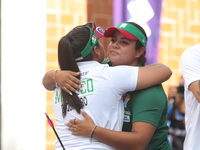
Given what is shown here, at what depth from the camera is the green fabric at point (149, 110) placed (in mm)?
2568

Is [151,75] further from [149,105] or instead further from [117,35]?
[117,35]

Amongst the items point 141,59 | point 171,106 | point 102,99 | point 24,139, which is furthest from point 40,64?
point 102,99

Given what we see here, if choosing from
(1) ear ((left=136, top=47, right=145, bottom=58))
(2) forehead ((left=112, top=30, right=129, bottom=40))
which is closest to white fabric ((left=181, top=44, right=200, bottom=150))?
(1) ear ((left=136, top=47, right=145, bottom=58))

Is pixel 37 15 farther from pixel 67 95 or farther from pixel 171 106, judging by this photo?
pixel 67 95

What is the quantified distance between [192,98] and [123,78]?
0.52 m

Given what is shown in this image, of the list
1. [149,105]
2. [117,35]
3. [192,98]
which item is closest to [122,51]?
[117,35]

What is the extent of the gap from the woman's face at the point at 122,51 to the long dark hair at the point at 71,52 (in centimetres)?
18

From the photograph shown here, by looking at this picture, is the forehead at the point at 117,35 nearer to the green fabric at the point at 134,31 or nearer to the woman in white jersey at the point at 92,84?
the green fabric at the point at 134,31

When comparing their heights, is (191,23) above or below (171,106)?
above

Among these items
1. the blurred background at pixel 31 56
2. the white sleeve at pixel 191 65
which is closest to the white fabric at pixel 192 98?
the white sleeve at pixel 191 65

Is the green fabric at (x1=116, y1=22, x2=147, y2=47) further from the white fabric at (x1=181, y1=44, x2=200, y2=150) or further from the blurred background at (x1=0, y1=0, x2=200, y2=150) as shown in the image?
the blurred background at (x1=0, y1=0, x2=200, y2=150)

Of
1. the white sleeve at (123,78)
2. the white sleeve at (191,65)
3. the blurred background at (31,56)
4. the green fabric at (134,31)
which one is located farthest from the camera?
the blurred background at (31,56)

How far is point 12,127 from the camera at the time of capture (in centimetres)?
510

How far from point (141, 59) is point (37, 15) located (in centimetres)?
238
